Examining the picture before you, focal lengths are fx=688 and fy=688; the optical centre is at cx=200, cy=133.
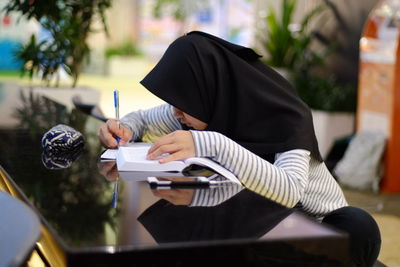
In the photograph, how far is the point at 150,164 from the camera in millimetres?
1749

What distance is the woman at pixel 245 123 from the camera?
5.52 ft

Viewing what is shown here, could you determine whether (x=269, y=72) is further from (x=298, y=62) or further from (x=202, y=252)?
(x=298, y=62)

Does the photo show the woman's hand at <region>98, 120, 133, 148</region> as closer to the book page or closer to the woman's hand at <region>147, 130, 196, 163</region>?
the book page

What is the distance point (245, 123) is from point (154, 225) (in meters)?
0.72

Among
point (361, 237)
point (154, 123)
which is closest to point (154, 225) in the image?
point (361, 237)

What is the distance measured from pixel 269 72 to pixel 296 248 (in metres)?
0.90

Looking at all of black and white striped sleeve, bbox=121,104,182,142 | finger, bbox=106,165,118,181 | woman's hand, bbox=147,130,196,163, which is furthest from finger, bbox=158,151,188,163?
black and white striped sleeve, bbox=121,104,182,142

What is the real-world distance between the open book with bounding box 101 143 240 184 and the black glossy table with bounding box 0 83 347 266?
0.05 m

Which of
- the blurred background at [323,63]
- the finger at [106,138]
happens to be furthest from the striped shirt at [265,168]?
the blurred background at [323,63]

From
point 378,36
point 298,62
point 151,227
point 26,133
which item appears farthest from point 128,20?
point 151,227

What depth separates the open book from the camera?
65.9 inches

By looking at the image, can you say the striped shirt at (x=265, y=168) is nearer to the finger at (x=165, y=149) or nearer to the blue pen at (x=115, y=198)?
the finger at (x=165, y=149)

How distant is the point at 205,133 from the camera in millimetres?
1685

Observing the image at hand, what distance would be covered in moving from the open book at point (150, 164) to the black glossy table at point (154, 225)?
5cm
